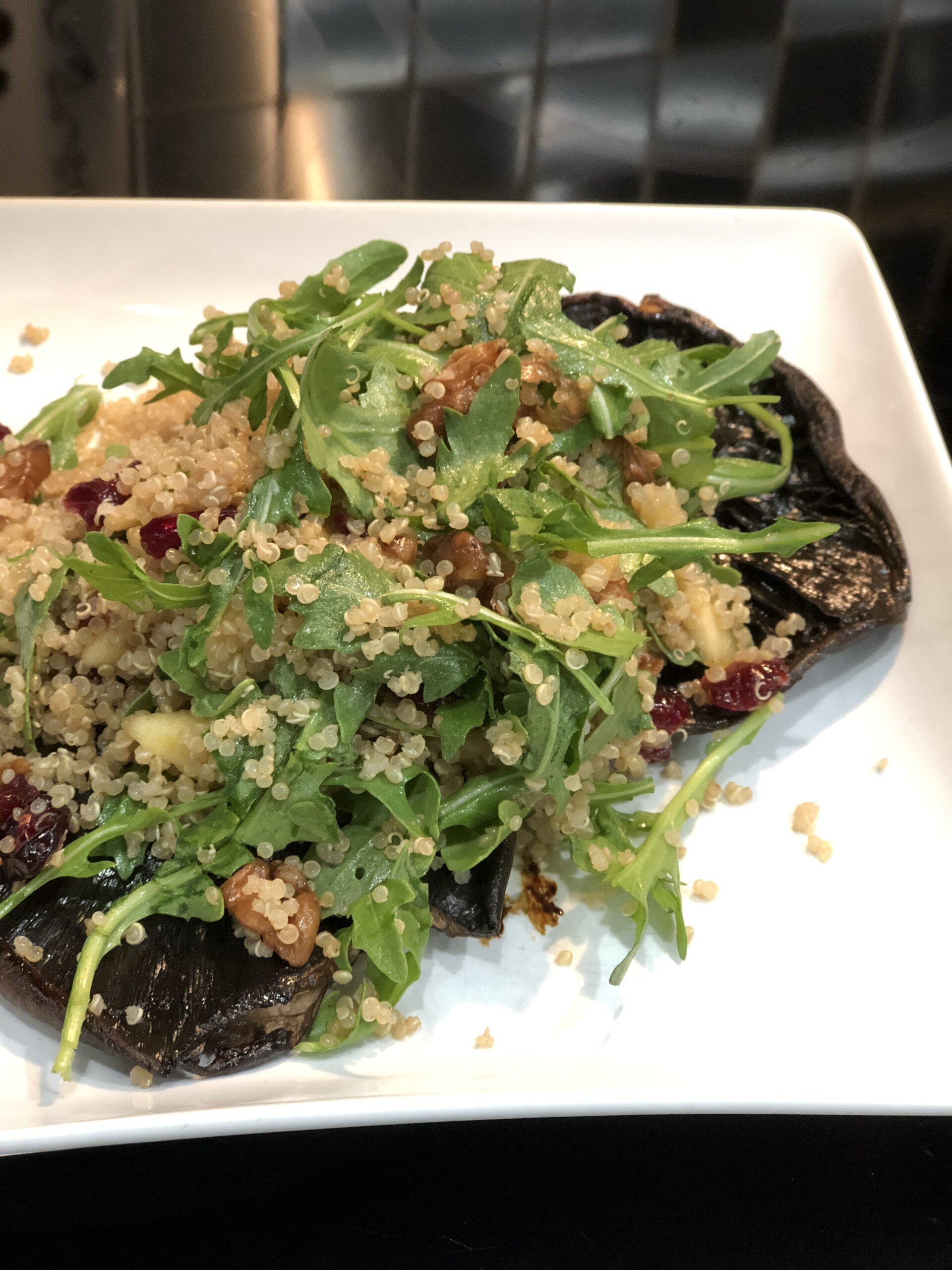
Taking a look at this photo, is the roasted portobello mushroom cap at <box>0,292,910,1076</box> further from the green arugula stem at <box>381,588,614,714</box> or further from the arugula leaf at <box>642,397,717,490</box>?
the green arugula stem at <box>381,588,614,714</box>

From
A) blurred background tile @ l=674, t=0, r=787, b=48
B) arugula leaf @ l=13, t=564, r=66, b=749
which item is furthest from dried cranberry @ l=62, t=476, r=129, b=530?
blurred background tile @ l=674, t=0, r=787, b=48

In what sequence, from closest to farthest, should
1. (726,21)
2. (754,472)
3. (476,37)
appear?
(754,472) < (476,37) < (726,21)

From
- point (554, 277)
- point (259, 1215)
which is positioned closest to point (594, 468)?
point (554, 277)

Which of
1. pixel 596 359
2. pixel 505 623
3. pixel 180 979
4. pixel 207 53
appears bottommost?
pixel 180 979

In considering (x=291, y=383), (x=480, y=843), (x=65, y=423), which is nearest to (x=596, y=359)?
(x=291, y=383)

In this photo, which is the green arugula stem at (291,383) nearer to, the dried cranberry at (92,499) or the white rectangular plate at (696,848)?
the dried cranberry at (92,499)

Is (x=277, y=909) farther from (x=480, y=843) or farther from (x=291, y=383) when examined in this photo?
(x=291, y=383)

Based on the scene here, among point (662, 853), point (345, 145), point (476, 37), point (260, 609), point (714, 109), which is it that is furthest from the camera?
point (476, 37)
